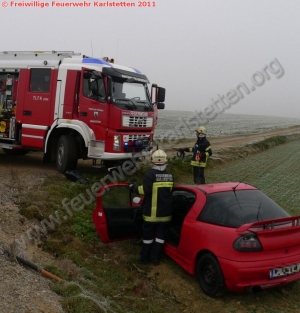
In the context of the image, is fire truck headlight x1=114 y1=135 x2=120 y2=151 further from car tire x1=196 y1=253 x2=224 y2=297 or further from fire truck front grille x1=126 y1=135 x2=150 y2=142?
car tire x1=196 y1=253 x2=224 y2=297

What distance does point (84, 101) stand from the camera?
10141mm

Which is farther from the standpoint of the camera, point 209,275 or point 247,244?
→ point 209,275

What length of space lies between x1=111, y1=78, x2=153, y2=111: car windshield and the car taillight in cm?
594

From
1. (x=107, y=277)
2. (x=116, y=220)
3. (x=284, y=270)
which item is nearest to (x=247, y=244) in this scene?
(x=284, y=270)

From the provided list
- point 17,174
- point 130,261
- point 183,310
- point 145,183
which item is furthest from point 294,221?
point 17,174

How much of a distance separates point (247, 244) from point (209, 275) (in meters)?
0.79

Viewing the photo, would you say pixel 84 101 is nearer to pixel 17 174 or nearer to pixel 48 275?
pixel 17 174

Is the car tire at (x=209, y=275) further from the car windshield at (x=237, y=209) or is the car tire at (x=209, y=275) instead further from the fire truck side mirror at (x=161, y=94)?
the fire truck side mirror at (x=161, y=94)

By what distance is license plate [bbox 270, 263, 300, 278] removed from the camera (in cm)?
479

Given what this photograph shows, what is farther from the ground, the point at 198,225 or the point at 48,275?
the point at 198,225

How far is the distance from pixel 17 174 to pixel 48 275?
624 cm

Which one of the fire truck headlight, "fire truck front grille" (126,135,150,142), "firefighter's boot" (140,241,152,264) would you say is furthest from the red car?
"fire truck front grille" (126,135,150,142)

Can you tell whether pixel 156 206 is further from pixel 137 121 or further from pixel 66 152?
pixel 66 152

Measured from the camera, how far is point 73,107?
10.4m
